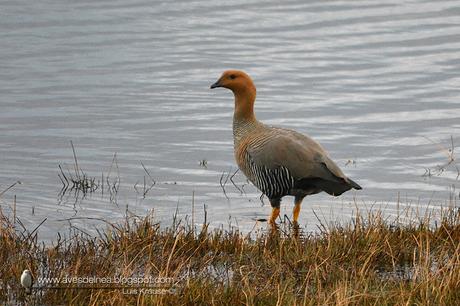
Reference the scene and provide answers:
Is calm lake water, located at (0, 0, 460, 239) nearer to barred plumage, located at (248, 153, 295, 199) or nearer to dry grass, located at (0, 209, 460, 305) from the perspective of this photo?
barred plumage, located at (248, 153, 295, 199)

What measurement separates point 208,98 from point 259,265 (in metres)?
9.92

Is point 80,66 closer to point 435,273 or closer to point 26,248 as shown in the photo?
point 26,248

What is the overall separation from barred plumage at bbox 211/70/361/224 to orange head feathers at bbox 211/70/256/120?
315 millimetres

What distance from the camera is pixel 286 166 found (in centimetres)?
1151

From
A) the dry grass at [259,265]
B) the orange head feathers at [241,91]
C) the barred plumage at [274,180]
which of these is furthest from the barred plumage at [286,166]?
the dry grass at [259,265]

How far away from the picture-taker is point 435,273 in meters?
8.52

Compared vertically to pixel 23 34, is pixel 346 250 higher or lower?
lower

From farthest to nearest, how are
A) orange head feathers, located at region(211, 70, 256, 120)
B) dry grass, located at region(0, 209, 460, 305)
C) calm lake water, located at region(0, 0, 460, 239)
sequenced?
calm lake water, located at region(0, 0, 460, 239) < orange head feathers, located at region(211, 70, 256, 120) < dry grass, located at region(0, 209, 460, 305)

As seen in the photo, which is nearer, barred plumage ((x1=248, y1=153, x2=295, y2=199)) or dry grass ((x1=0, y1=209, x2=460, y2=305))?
dry grass ((x1=0, y1=209, x2=460, y2=305))

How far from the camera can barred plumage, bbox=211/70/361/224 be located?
37.1ft

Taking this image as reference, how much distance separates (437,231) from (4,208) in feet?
15.5

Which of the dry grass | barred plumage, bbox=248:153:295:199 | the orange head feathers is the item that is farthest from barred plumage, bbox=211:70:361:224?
the dry grass

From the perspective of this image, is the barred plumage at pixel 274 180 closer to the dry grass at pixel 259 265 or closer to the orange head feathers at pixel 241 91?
the orange head feathers at pixel 241 91

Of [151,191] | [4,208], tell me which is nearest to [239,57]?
[151,191]
